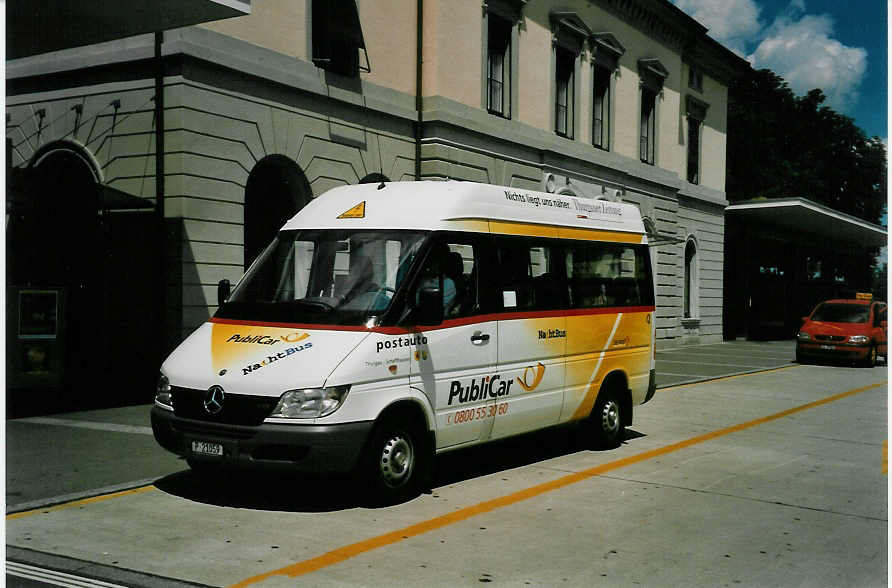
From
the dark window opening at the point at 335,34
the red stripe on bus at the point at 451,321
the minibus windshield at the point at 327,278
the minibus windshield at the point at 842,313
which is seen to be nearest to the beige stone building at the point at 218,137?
the dark window opening at the point at 335,34

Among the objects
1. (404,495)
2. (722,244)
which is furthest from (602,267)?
(722,244)

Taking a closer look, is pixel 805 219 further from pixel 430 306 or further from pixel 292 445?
pixel 292 445

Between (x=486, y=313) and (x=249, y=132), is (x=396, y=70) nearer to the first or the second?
(x=249, y=132)

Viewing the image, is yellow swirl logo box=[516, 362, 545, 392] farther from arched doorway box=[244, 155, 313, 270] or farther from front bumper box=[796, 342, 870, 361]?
front bumper box=[796, 342, 870, 361]

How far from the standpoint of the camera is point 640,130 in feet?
93.4

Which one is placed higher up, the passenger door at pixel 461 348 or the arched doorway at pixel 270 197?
the arched doorway at pixel 270 197

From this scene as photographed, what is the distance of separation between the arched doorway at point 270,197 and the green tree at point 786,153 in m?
11.8

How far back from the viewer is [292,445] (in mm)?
6473

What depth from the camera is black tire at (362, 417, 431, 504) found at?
6824 millimetres

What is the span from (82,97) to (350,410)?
396 inches

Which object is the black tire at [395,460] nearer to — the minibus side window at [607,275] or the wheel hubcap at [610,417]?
the minibus side window at [607,275]

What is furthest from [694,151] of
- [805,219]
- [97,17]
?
[97,17]

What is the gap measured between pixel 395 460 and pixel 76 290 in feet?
31.2

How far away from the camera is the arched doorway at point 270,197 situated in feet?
51.1
